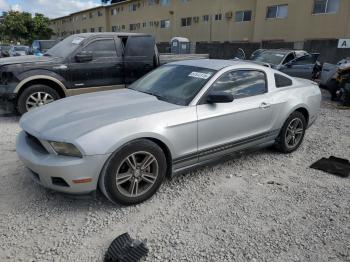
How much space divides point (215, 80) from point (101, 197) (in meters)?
1.96

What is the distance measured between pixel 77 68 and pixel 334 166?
5302 millimetres

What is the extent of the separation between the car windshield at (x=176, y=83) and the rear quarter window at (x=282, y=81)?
4.13ft

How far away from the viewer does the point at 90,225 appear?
9.27 feet

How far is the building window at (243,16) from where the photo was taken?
80.4ft

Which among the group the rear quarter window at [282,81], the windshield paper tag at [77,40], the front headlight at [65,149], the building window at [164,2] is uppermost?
the building window at [164,2]

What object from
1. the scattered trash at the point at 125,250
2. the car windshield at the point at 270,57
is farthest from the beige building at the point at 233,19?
the scattered trash at the point at 125,250

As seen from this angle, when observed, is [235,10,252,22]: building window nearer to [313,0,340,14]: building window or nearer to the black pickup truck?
[313,0,340,14]: building window

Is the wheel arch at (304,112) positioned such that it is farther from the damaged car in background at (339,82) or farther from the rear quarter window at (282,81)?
the damaged car in background at (339,82)

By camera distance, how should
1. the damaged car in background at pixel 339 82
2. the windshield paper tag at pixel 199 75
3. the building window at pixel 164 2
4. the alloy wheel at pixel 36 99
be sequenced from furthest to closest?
the building window at pixel 164 2 → the damaged car in background at pixel 339 82 → the alloy wheel at pixel 36 99 → the windshield paper tag at pixel 199 75

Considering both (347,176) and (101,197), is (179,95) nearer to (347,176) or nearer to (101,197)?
(101,197)

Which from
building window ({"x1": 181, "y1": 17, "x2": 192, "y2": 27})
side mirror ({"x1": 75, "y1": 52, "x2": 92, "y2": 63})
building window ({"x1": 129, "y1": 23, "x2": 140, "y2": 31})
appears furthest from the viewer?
building window ({"x1": 129, "y1": 23, "x2": 140, "y2": 31})

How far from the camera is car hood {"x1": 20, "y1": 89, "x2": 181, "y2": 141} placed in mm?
2840

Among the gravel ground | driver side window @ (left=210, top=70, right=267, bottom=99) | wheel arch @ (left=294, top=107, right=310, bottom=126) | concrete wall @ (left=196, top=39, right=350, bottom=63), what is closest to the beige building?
concrete wall @ (left=196, top=39, right=350, bottom=63)

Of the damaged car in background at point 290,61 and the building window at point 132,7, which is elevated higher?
the building window at point 132,7
